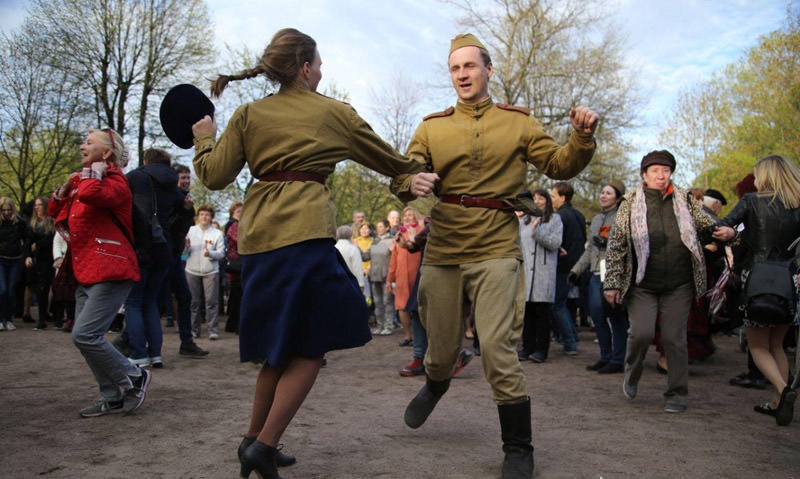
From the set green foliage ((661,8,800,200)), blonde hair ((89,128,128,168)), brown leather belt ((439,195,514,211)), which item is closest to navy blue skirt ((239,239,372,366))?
brown leather belt ((439,195,514,211))

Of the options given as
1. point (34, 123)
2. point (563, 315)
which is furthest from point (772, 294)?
point (34, 123)

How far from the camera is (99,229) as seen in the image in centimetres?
523

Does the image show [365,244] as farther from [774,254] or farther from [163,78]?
[163,78]

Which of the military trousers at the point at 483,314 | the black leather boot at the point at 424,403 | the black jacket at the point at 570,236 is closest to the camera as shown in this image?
the military trousers at the point at 483,314

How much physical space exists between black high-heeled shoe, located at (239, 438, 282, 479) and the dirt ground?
346 mm

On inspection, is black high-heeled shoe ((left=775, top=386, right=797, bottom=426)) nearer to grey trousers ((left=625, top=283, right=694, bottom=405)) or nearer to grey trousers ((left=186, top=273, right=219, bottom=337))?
grey trousers ((left=625, top=283, right=694, bottom=405))

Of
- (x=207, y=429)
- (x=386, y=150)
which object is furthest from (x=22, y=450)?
(x=386, y=150)

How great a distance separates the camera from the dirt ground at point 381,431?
380 cm

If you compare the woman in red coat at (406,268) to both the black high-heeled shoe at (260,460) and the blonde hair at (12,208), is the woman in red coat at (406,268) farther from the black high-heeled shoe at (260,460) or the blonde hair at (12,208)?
the blonde hair at (12,208)

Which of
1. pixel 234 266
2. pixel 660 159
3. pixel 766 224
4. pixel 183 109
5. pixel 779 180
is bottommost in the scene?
pixel 234 266

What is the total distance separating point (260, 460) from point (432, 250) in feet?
5.28

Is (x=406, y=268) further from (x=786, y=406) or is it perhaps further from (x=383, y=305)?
(x=786, y=406)

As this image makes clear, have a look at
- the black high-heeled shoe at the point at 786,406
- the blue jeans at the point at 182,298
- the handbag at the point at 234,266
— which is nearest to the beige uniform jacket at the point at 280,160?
the black high-heeled shoe at the point at 786,406

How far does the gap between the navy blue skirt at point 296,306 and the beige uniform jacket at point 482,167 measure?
0.82 meters
